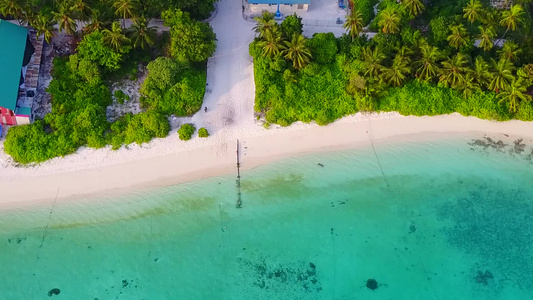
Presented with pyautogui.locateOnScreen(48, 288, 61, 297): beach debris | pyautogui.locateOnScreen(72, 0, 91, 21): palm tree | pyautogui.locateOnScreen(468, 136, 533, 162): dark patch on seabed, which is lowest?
pyautogui.locateOnScreen(48, 288, 61, 297): beach debris

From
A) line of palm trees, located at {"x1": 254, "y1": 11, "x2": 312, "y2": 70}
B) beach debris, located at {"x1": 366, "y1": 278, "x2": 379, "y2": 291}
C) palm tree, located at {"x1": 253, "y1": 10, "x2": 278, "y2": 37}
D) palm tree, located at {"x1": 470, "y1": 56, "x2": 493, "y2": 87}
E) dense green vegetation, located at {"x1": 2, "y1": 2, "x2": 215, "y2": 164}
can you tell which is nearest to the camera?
beach debris, located at {"x1": 366, "y1": 278, "x2": 379, "y2": 291}

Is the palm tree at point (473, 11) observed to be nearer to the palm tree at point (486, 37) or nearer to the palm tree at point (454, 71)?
the palm tree at point (486, 37)

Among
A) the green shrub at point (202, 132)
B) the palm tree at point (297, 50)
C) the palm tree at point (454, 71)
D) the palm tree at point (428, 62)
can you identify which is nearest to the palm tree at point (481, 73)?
the palm tree at point (454, 71)

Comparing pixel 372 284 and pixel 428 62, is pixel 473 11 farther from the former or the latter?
pixel 372 284

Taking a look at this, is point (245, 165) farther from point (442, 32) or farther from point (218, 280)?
point (442, 32)

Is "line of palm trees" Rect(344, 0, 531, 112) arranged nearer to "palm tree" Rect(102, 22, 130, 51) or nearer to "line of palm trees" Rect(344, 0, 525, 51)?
"line of palm trees" Rect(344, 0, 525, 51)

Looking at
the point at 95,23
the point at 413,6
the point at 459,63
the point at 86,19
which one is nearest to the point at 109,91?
the point at 95,23

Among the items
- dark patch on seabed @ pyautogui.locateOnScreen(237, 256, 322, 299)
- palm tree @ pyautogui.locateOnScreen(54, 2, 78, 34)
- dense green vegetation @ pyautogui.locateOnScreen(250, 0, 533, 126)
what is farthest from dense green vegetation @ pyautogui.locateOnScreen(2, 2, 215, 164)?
dark patch on seabed @ pyautogui.locateOnScreen(237, 256, 322, 299)
